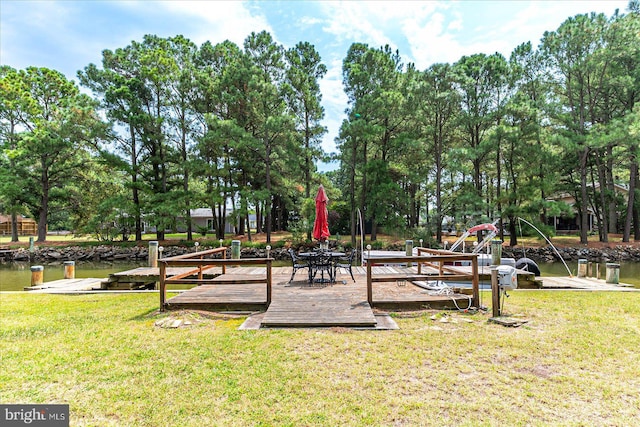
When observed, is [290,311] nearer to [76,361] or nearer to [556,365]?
[76,361]

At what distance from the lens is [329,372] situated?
3496 mm

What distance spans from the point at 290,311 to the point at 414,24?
943cm

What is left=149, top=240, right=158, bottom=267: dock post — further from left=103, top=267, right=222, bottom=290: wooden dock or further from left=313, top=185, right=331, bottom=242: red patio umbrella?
left=313, top=185, right=331, bottom=242: red patio umbrella

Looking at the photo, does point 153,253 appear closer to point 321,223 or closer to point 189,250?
point 321,223

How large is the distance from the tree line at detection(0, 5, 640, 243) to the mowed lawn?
16222 mm

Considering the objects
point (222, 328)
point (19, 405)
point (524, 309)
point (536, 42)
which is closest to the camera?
point (19, 405)

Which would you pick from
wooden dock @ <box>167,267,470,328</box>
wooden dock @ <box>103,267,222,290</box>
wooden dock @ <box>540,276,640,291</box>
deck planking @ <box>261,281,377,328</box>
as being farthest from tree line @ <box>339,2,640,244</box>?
deck planking @ <box>261,281,377,328</box>

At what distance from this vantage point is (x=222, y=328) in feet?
16.8

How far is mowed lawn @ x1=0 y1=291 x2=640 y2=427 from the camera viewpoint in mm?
2738

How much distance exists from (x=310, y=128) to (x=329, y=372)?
2174 centimetres

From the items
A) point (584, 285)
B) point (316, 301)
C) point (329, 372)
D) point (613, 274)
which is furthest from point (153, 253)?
point (613, 274)

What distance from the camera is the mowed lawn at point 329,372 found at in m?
2.74

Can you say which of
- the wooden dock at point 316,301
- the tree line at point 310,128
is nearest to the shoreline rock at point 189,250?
the tree line at point 310,128

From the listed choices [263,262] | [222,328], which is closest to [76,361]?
[222,328]
